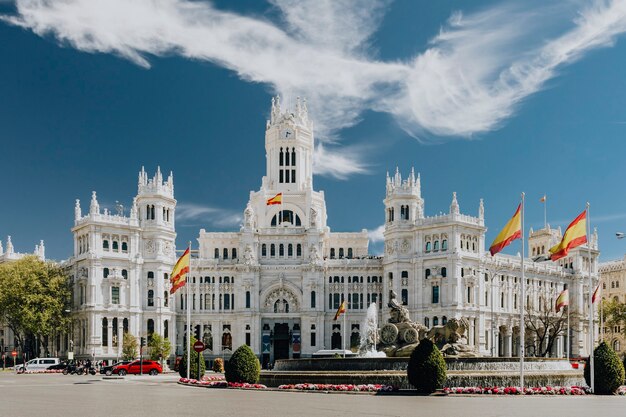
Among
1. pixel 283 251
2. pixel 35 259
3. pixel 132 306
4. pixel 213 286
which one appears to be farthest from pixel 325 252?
pixel 35 259

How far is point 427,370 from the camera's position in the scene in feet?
155

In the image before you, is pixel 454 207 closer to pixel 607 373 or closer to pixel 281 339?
pixel 281 339

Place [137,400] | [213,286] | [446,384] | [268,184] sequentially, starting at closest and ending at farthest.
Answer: [137,400]
[446,384]
[213,286]
[268,184]

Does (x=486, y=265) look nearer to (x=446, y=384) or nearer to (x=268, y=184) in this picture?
(x=268, y=184)

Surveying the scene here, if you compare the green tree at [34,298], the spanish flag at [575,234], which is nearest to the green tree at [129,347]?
the green tree at [34,298]

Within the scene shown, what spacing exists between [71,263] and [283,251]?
105ft

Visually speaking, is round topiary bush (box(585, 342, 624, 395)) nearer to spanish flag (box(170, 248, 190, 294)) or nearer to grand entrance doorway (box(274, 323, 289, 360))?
spanish flag (box(170, 248, 190, 294))

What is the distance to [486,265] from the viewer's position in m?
125

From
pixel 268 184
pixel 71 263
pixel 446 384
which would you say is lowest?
pixel 446 384

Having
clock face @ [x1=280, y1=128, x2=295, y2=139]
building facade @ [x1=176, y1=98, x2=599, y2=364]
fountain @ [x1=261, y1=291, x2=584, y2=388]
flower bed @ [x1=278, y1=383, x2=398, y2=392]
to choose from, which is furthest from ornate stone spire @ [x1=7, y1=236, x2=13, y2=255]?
flower bed @ [x1=278, y1=383, x2=398, y2=392]

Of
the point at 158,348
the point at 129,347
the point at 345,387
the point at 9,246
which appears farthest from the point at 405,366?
the point at 9,246

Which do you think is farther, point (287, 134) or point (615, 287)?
point (615, 287)

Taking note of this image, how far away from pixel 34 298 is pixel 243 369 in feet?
225

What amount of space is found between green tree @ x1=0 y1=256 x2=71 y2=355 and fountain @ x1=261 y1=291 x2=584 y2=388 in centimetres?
6143
